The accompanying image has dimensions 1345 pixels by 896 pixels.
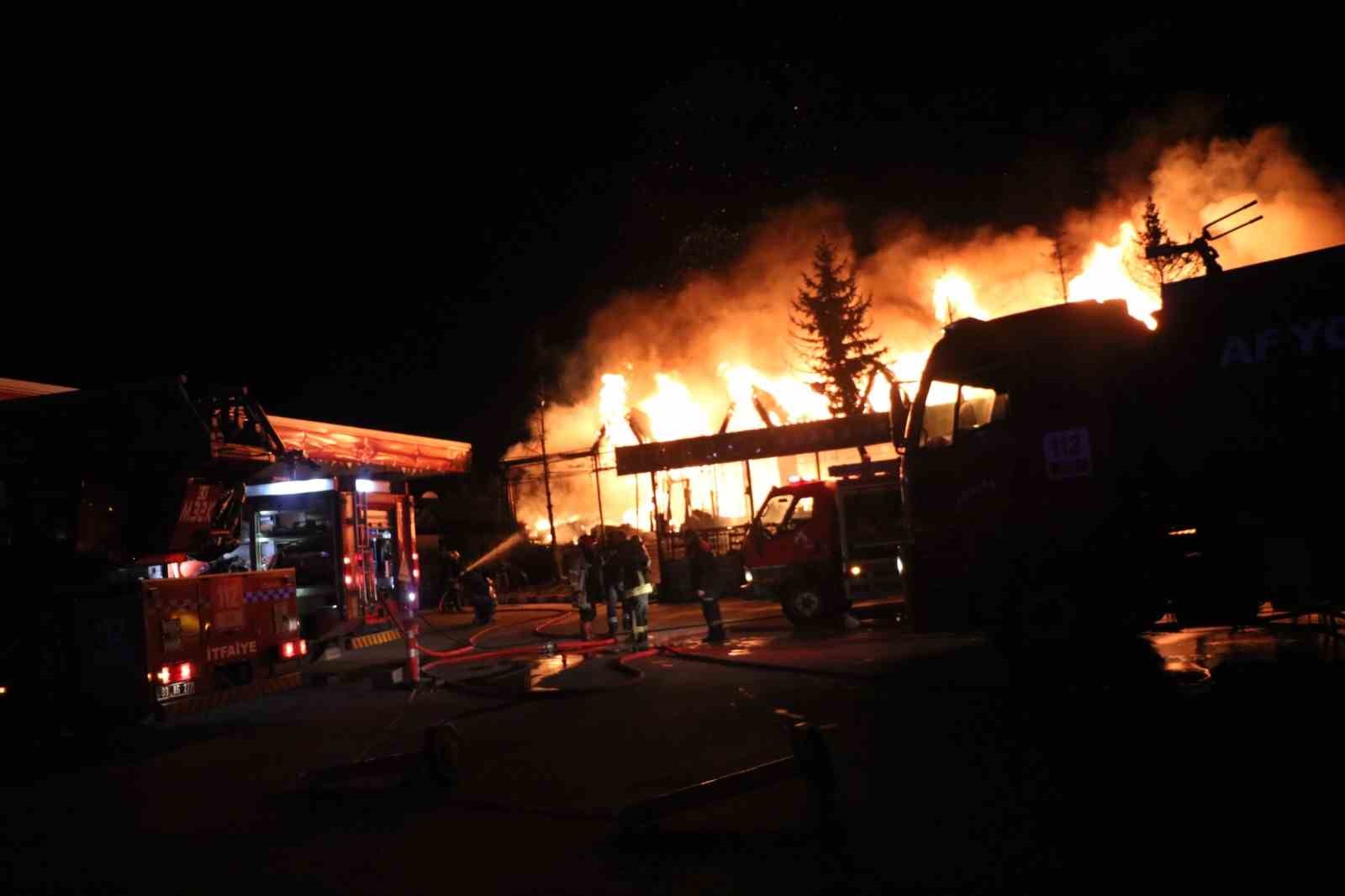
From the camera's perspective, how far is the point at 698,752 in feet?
23.8

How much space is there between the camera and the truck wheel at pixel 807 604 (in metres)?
15.3

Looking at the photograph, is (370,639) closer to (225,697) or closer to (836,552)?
(225,697)

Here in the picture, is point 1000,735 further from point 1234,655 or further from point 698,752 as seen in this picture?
→ point 1234,655

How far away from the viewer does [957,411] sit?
9.31m

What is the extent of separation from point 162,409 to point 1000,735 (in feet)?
25.4

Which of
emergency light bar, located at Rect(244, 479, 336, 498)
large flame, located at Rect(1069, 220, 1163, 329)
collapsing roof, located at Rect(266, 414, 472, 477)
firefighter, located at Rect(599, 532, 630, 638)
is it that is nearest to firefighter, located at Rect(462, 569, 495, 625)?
collapsing roof, located at Rect(266, 414, 472, 477)

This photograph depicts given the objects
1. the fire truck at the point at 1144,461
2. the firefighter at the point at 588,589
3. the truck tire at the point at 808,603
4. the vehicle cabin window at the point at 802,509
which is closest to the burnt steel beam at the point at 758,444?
the vehicle cabin window at the point at 802,509

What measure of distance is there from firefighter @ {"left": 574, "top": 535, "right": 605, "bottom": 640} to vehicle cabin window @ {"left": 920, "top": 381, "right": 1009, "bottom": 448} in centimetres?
737

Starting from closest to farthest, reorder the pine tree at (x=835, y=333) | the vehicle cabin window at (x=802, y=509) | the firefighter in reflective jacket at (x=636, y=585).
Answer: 1. the firefighter in reflective jacket at (x=636, y=585)
2. the vehicle cabin window at (x=802, y=509)
3. the pine tree at (x=835, y=333)

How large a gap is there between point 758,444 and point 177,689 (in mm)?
17027

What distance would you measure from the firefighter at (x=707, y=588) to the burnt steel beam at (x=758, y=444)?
7.16 m

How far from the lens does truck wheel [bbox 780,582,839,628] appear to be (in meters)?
15.3

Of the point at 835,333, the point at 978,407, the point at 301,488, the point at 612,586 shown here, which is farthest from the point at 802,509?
the point at 835,333

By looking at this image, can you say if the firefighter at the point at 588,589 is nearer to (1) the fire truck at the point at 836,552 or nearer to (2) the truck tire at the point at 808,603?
(1) the fire truck at the point at 836,552
